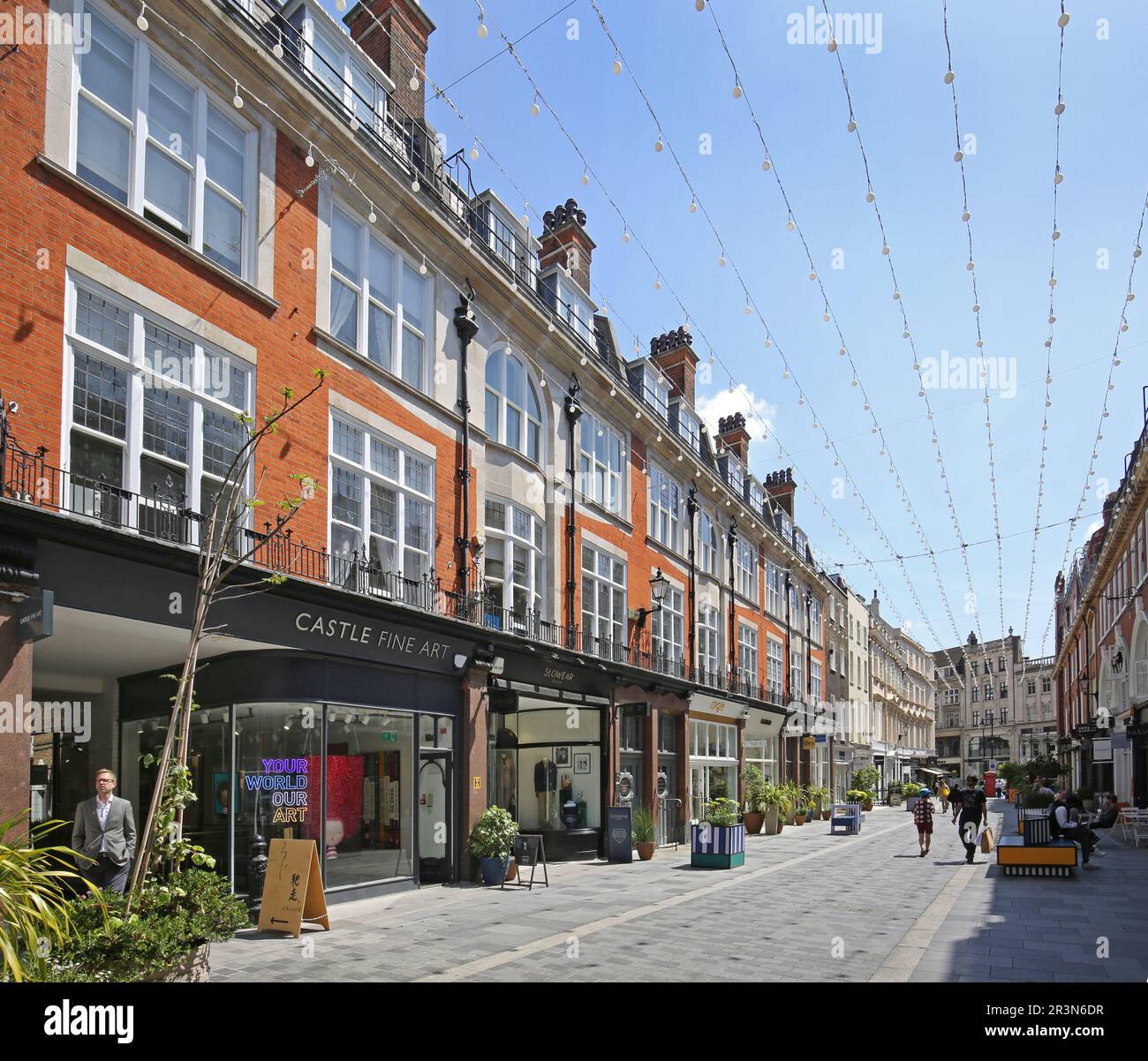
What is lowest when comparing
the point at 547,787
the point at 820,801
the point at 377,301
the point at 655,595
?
the point at 820,801

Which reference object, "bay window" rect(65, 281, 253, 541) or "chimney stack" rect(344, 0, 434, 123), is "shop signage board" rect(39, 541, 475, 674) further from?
"chimney stack" rect(344, 0, 434, 123)

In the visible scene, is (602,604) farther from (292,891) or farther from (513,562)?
(292,891)

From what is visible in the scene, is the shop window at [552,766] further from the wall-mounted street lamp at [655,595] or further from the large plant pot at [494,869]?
the large plant pot at [494,869]

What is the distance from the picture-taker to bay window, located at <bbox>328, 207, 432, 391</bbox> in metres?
15.2

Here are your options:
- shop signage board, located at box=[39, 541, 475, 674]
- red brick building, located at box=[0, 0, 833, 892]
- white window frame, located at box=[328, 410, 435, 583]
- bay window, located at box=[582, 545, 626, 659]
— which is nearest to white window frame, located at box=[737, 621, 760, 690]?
bay window, located at box=[582, 545, 626, 659]

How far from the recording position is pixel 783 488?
4631cm

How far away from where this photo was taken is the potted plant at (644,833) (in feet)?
71.2

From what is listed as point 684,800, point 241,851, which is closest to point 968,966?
point 241,851

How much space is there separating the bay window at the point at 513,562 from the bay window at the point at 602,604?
1969 millimetres

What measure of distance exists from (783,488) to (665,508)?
1945 centimetres

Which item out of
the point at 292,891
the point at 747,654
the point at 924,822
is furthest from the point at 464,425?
the point at 747,654

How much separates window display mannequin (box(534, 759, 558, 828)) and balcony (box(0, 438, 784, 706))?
2.84 metres

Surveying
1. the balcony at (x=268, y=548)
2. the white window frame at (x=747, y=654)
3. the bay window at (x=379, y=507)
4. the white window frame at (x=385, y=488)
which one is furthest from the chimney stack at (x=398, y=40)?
the white window frame at (x=747, y=654)
